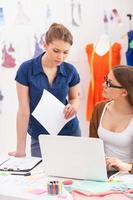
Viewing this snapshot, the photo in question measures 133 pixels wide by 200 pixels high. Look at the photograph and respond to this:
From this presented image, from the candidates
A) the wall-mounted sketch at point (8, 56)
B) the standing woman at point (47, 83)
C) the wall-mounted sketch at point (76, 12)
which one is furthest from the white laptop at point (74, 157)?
the wall-mounted sketch at point (76, 12)

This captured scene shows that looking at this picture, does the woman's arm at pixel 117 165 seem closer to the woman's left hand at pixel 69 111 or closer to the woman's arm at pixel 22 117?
the woman's left hand at pixel 69 111

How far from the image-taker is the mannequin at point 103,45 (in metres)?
3.25

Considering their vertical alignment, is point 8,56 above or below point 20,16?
below

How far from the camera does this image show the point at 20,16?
9.88 ft

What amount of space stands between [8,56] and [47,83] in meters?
0.90

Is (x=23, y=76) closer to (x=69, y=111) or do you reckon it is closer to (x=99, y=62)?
(x=69, y=111)

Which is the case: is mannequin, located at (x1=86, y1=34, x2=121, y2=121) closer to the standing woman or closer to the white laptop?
the standing woman

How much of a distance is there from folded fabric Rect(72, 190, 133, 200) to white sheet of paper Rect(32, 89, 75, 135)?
2.15 ft

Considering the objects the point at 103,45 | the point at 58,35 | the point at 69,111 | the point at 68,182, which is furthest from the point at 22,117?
the point at 103,45

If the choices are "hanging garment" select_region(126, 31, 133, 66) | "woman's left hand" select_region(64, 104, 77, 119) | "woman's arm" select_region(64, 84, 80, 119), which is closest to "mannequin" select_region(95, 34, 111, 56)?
"hanging garment" select_region(126, 31, 133, 66)

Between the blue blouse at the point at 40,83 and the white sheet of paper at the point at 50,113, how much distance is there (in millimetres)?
78

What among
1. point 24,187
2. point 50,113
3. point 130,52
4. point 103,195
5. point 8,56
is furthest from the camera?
point 130,52

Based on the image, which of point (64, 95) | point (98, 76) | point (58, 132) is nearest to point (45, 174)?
point (58, 132)

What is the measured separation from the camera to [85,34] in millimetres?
3453
